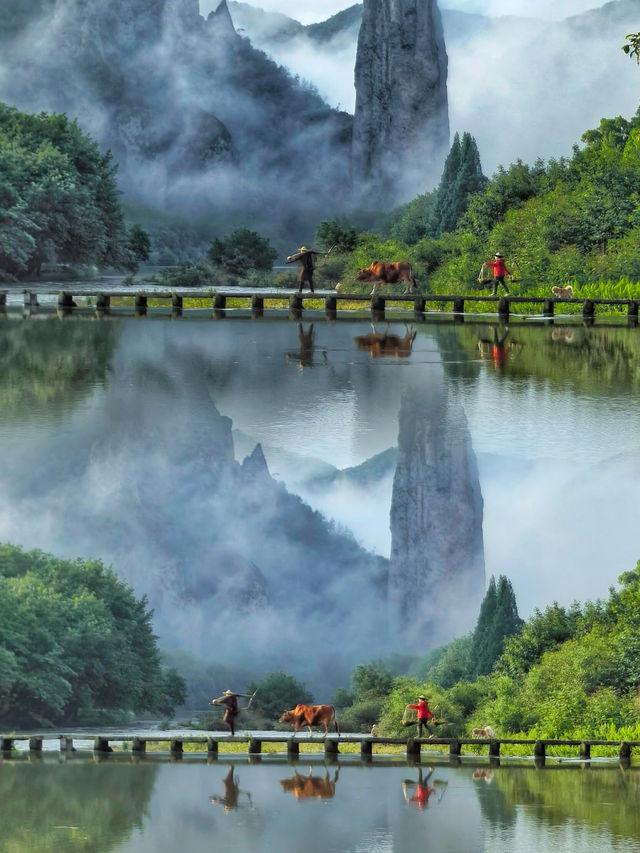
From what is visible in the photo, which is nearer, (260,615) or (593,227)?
(593,227)

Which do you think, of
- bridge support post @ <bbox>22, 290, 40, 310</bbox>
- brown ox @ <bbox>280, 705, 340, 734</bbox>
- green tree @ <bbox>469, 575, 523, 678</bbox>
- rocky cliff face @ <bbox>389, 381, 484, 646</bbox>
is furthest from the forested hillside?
brown ox @ <bbox>280, 705, 340, 734</bbox>

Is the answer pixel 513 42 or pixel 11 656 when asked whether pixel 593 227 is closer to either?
pixel 11 656

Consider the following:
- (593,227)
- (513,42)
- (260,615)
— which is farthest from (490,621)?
(513,42)

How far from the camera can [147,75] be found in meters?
112

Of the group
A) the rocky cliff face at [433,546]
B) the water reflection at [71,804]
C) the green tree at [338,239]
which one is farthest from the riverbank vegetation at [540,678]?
the green tree at [338,239]

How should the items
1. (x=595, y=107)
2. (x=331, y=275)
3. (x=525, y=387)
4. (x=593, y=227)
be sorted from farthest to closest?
(x=595, y=107), (x=331, y=275), (x=593, y=227), (x=525, y=387)

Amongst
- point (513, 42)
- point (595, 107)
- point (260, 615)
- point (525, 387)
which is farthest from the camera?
point (513, 42)

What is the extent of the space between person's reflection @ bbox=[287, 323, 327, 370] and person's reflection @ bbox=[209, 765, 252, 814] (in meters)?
18.1

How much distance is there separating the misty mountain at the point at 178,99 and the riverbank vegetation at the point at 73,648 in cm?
5107

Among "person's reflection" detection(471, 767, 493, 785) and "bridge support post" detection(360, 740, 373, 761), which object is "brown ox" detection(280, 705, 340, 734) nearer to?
"bridge support post" detection(360, 740, 373, 761)

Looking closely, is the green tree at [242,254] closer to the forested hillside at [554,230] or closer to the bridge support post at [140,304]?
the forested hillside at [554,230]

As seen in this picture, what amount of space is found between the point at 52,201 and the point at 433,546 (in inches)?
779

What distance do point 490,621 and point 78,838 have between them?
36.0 m

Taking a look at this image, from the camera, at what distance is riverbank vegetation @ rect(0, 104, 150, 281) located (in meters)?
66.6
